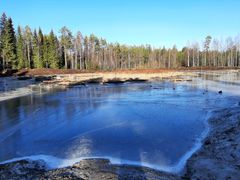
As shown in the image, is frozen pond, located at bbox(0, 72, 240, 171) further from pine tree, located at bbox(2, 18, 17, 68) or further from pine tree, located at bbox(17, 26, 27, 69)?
pine tree, located at bbox(17, 26, 27, 69)

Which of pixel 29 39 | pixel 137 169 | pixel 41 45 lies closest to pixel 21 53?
pixel 41 45

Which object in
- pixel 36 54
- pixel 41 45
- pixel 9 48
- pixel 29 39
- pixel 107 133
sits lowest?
pixel 107 133

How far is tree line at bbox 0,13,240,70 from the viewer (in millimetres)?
73188

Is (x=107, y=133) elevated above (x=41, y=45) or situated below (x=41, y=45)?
below

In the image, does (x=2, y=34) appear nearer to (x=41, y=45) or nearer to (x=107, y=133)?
(x=41, y=45)

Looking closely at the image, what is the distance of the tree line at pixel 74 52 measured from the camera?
73188 mm

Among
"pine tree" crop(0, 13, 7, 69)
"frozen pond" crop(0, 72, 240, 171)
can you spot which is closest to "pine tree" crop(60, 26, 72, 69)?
"pine tree" crop(0, 13, 7, 69)

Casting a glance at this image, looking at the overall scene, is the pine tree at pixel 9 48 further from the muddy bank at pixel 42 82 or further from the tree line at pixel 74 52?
the muddy bank at pixel 42 82

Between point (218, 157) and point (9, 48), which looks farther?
point (9, 48)

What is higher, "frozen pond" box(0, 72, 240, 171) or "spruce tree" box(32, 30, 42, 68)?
"spruce tree" box(32, 30, 42, 68)

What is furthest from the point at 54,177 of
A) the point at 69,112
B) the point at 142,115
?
the point at 69,112

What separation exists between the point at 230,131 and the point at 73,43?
94.3 metres

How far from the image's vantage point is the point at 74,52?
98.7 meters

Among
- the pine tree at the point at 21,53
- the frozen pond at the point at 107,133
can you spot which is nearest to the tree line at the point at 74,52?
the pine tree at the point at 21,53
